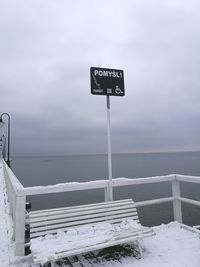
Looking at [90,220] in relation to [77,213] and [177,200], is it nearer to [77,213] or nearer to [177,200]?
[77,213]

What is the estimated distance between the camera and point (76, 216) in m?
4.23

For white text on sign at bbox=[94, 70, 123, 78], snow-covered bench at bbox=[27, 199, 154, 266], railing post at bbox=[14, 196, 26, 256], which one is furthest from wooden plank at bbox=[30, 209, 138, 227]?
white text on sign at bbox=[94, 70, 123, 78]

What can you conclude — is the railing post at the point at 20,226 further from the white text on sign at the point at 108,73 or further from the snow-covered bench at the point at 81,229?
the white text on sign at the point at 108,73

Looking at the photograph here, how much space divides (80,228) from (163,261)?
1.29 metres

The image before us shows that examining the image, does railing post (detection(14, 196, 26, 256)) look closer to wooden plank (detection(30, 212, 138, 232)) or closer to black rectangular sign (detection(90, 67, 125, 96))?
wooden plank (detection(30, 212, 138, 232))

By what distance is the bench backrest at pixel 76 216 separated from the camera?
12.8 ft

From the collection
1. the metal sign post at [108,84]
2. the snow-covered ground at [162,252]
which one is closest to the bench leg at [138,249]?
the snow-covered ground at [162,252]

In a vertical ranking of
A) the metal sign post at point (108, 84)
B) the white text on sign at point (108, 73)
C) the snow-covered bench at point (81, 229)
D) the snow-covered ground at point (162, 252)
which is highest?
the white text on sign at point (108, 73)

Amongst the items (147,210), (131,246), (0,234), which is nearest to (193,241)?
(131,246)

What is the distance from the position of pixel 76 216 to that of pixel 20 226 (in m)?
0.85

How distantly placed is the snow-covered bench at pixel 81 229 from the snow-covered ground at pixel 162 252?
29cm

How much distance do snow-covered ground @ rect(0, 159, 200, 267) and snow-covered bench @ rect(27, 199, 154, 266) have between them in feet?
0.97

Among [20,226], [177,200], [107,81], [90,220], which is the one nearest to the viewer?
[20,226]

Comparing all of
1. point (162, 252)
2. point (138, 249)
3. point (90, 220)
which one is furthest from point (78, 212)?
point (162, 252)
